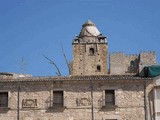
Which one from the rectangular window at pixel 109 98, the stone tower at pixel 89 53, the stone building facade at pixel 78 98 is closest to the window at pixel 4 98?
the stone building facade at pixel 78 98

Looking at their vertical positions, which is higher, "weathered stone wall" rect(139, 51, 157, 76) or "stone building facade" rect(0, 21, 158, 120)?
"weathered stone wall" rect(139, 51, 157, 76)

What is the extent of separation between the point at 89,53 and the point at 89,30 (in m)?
4.53

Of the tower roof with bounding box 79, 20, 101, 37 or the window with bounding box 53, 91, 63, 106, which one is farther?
the tower roof with bounding box 79, 20, 101, 37

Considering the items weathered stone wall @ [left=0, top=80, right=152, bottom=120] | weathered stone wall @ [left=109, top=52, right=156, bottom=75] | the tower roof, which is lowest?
weathered stone wall @ [left=0, top=80, right=152, bottom=120]

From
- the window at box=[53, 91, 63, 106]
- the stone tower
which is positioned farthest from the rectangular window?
the stone tower

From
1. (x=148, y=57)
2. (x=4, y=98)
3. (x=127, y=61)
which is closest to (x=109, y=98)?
(x=4, y=98)

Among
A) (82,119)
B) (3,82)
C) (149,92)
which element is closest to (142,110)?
(149,92)

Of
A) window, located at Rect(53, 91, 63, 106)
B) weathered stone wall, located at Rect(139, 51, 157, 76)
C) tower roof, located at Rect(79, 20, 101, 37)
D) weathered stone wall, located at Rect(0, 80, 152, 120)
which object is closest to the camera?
weathered stone wall, located at Rect(0, 80, 152, 120)

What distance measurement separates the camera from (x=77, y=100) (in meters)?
32.6

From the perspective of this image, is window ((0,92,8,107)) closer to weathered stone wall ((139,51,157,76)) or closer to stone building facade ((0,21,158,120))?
stone building facade ((0,21,158,120))

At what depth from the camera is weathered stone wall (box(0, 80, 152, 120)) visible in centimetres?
3238

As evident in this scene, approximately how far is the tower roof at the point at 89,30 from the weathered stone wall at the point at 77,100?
37254 millimetres

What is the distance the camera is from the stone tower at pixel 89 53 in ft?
216

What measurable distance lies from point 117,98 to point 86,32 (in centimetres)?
3791
